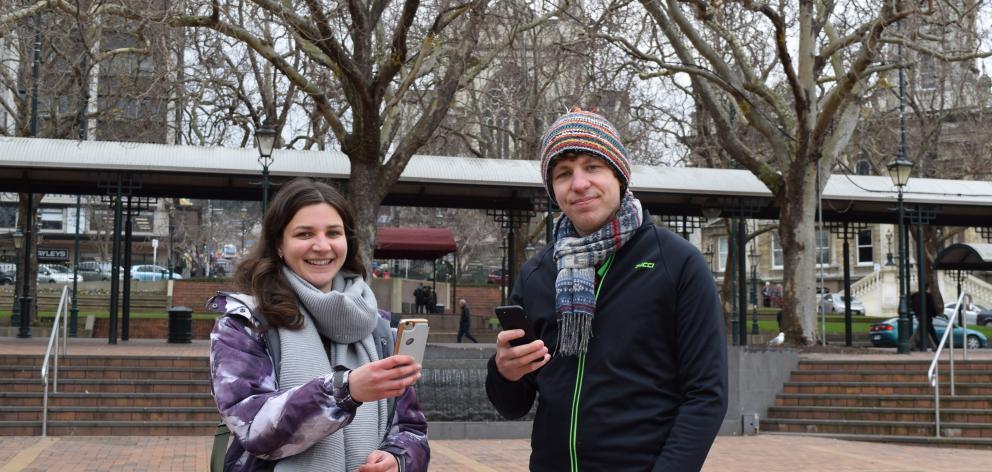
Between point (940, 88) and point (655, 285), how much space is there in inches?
1248

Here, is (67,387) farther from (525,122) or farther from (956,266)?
(956,266)

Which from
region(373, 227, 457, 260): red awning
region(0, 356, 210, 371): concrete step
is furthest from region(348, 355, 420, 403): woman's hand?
region(373, 227, 457, 260): red awning

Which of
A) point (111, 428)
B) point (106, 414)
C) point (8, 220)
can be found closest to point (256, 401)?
point (111, 428)

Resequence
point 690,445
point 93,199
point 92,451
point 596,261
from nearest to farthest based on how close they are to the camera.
Result: point 690,445 → point 596,261 → point 92,451 → point 93,199

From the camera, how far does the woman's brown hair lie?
9.09 ft

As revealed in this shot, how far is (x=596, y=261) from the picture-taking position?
288 centimetres

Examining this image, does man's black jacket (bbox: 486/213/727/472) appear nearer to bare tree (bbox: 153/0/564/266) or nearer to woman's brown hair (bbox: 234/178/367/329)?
woman's brown hair (bbox: 234/178/367/329)

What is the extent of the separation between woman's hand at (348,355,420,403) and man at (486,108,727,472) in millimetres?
344

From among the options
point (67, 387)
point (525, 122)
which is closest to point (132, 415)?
point (67, 387)

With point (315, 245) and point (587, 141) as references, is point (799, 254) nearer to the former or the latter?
point (587, 141)

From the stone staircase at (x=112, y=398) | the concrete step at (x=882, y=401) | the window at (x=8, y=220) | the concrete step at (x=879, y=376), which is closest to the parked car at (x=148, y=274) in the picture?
the window at (x=8, y=220)

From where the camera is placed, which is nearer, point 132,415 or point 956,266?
point 132,415

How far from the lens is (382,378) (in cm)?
249

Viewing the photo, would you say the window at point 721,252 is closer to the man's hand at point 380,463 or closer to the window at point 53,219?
the window at point 53,219
